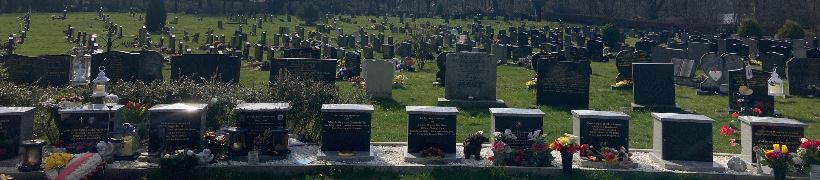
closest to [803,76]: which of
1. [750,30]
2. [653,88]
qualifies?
[653,88]

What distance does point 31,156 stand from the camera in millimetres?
10695

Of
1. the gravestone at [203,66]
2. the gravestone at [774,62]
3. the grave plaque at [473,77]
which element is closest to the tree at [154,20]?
the gravestone at [203,66]

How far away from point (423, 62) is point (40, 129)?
60.0 ft

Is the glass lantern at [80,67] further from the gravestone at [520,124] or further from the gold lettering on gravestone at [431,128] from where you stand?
the gravestone at [520,124]

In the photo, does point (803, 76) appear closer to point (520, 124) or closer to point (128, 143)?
point (520, 124)

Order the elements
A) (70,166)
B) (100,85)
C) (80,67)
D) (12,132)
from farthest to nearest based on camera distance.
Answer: (80,67)
(100,85)
(12,132)
(70,166)

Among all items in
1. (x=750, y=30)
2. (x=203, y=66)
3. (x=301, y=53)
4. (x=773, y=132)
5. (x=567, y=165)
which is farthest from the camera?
(x=750, y=30)

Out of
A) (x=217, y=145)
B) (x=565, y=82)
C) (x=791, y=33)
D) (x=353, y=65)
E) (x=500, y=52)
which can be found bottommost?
(x=217, y=145)

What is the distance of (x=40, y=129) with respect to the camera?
1284 centimetres

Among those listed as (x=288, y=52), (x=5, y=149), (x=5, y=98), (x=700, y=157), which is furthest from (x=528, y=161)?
(x=288, y=52)

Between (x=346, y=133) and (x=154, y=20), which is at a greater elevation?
(x=154, y=20)

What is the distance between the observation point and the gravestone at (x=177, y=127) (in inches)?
452

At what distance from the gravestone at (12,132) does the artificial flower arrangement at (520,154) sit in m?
6.93

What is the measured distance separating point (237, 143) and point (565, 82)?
400 inches
